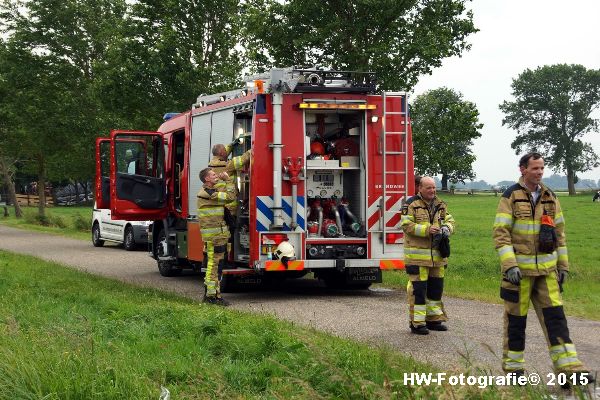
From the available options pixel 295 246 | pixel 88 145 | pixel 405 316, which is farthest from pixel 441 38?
pixel 88 145

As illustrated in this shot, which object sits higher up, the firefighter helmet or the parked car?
the firefighter helmet

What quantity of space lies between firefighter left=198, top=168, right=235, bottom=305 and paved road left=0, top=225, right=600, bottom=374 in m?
0.44

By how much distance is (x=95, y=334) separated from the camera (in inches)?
321

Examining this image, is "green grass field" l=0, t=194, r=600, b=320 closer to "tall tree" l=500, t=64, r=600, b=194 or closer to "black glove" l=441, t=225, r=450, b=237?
"black glove" l=441, t=225, r=450, b=237

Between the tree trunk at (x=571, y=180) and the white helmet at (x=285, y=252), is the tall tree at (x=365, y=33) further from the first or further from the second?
the tree trunk at (x=571, y=180)

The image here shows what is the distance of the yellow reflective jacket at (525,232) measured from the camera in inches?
259

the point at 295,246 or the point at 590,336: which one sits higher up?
the point at 295,246

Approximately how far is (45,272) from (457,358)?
375 inches

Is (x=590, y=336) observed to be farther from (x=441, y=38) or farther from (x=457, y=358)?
(x=441, y=38)

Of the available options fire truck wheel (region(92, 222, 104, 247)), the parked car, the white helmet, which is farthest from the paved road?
fire truck wheel (region(92, 222, 104, 247))

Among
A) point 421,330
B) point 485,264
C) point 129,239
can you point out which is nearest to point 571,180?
point 129,239

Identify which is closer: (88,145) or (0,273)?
(0,273)

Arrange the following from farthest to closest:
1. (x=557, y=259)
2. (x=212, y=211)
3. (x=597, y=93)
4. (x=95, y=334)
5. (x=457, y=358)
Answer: (x=597, y=93) → (x=212, y=211) → (x=95, y=334) → (x=457, y=358) → (x=557, y=259)

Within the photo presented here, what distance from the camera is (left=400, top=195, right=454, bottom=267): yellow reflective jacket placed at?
938 cm
